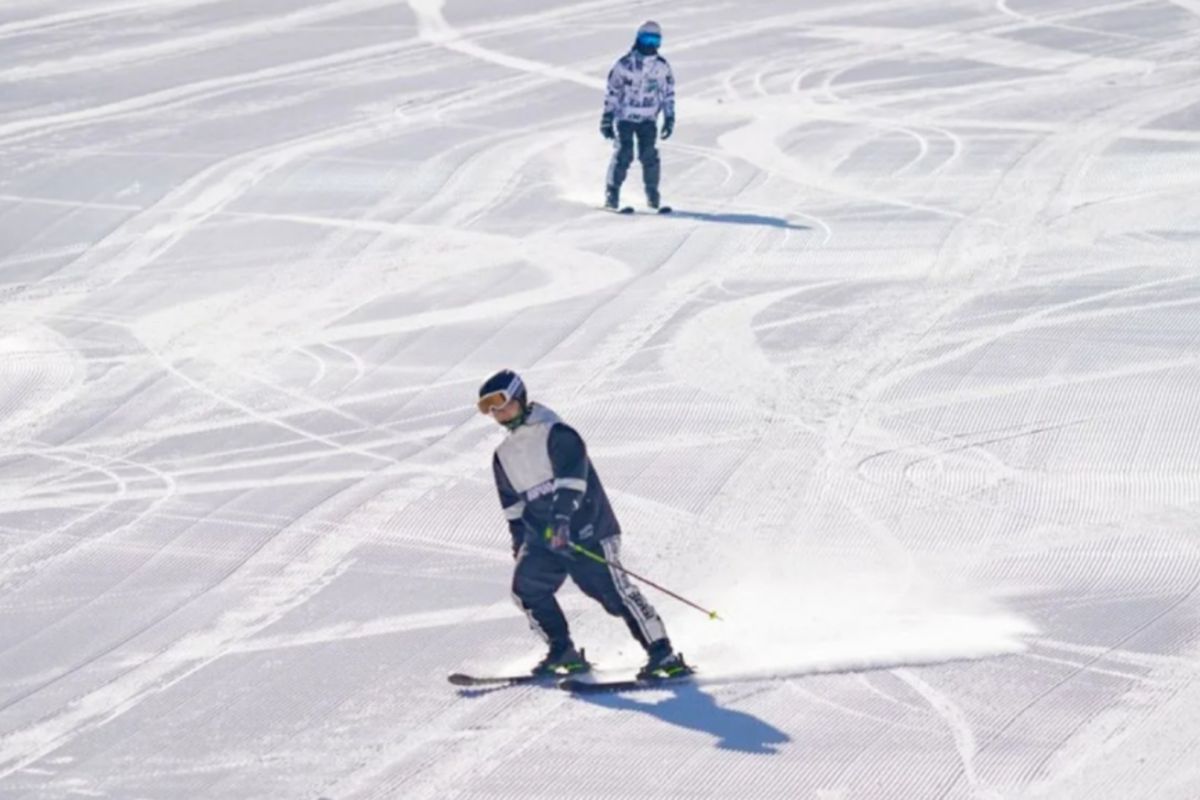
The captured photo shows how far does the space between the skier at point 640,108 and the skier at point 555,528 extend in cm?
952

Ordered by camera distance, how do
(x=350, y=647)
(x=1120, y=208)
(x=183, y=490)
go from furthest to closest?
1. (x=1120, y=208)
2. (x=183, y=490)
3. (x=350, y=647)

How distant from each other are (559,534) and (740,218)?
9.63 metres

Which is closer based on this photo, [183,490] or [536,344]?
[183,490]

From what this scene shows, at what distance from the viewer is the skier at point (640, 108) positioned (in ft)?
61.7

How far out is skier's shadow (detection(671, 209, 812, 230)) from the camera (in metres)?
18.5

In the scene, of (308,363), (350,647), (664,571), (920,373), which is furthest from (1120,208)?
(350,647)

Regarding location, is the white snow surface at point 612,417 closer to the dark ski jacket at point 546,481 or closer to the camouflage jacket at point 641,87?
the dark ski jacket at point 546,481

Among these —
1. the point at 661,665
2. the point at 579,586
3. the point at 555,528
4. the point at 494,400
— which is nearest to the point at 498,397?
the point at 494,400

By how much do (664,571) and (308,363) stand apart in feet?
15.7

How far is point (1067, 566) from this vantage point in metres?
10.9

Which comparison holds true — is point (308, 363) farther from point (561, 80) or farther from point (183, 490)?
point (561, 80)

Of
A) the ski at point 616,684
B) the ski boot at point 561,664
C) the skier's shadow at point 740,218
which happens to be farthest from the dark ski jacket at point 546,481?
the skier's shadow at point 740,218

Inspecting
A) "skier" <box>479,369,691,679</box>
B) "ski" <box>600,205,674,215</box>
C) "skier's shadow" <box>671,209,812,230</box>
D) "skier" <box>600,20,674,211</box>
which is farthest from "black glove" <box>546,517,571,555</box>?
"ski" <box>600,205,674,215</box>

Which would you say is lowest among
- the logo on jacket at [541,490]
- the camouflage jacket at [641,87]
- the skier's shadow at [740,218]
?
the skier's shadow at [740,218]
